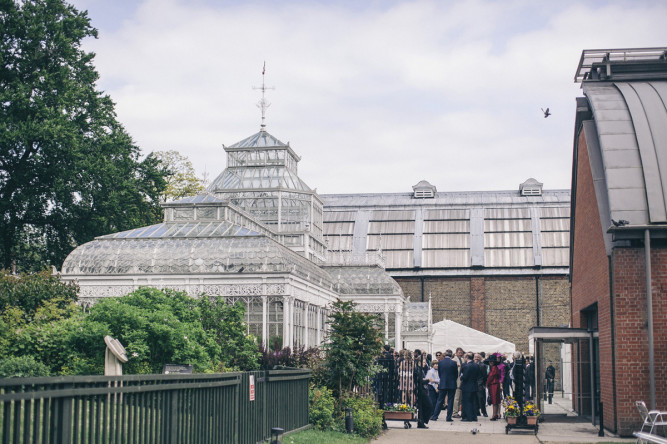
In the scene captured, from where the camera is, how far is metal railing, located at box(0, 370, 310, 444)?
6.92 meters

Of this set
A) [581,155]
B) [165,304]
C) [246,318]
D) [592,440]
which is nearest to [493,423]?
[592,440]

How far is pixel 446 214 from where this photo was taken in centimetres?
6153

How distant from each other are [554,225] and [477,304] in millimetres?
8865

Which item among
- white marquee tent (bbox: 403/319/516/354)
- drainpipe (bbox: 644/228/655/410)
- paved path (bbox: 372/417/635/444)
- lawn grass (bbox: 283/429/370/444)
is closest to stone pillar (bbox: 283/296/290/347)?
paved path (bbox: 372/417/635/444)

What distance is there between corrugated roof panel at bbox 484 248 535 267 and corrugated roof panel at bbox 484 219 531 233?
2316 millimetres

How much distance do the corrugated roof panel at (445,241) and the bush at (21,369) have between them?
1722 inches

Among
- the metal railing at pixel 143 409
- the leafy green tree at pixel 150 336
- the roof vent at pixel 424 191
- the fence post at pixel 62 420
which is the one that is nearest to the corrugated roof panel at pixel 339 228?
the roof vent at pixel 424 191

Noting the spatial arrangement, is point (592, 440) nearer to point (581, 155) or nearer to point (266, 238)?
point (581, 155)

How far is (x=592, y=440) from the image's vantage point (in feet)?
55.2

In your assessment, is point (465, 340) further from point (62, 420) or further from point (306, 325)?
point (62, 420)

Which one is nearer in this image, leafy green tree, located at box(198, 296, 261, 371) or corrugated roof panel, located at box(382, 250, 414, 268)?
leafy green tree, located at box(198, 296, 261, 371)

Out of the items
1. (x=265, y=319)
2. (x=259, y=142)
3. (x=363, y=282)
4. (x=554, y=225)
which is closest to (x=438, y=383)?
(x=265, y=319)

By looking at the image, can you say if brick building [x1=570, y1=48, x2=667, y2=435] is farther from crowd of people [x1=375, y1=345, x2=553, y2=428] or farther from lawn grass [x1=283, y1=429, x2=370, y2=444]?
lawn grass [x1=283, y1=429, x2=370, y2=444]

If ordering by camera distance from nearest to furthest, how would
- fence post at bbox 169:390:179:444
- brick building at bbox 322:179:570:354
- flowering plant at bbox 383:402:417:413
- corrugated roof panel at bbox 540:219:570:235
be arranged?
1. fence post at bbox 169:390:179:444
2. flowering plant at bbox 383:402:417:413
3. brick building at bbox 322:179:570:354
4. corrugated roof panel at bbox 540:219:570:235
